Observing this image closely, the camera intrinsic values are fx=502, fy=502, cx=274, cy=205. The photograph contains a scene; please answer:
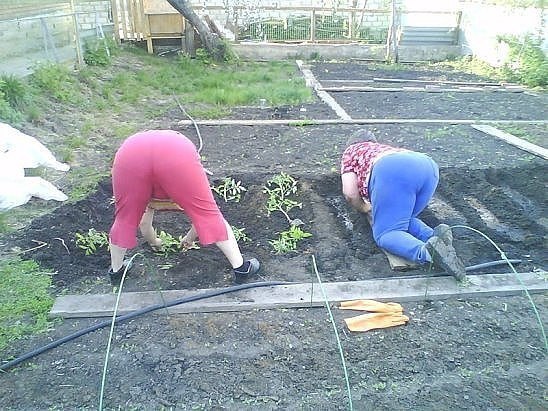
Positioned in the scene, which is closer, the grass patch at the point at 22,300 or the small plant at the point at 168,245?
the grass patch at the point at 22,300

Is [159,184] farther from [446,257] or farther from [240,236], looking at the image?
[446,257]

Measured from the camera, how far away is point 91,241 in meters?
3.44

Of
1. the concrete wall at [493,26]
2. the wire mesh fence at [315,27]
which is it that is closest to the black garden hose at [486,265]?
the concrete wall at [493,26]

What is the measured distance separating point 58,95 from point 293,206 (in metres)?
4.32

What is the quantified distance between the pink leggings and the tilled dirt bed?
416 mm

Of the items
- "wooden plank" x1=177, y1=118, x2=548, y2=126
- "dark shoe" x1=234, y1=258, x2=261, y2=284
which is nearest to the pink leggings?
"dark shoe" x1=234, y1=258, x2=261, y2=284

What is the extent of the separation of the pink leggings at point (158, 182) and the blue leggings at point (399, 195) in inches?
42.1

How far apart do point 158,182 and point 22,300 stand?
102 cm

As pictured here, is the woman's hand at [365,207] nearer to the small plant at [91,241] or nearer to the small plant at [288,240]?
the small plant at [288,240]

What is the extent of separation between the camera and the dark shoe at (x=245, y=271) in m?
2.97

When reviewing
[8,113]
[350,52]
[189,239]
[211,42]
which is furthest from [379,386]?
[350,52]

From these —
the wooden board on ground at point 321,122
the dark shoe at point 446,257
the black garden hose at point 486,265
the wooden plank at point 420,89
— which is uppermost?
the dark shoe at point 446,257

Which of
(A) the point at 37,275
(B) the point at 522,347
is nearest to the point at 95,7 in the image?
(A) the point at 37,275

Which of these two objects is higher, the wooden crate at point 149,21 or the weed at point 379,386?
the wooden crate at point 149,21
